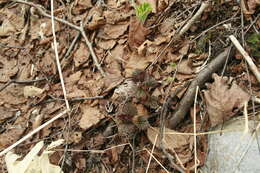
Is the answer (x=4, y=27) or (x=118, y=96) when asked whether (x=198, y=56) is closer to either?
(x=118, y=96)

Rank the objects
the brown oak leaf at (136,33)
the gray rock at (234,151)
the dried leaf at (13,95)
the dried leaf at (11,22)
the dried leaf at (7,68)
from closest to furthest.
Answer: the gray rock at (234,151)
the brown oak leaf at (136,33)
the dried leaf at (13,95)
the dried leaf at (7,68)
the dried leaf at (11,22)

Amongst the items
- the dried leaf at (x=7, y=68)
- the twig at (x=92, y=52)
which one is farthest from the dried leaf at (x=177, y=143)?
the dried leaf at (x=7, y=68)

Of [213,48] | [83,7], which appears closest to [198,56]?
[213,48]

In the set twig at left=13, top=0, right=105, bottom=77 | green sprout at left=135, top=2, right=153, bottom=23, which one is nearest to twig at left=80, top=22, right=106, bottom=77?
twig at left=13, top=0, right=105, bottom=77

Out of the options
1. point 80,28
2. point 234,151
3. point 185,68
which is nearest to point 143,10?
point 185,68

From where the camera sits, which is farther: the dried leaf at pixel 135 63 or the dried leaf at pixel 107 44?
the dried leaf at pixel 107 44

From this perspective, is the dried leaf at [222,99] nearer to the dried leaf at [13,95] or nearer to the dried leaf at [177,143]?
the dried leaf at [177,143]

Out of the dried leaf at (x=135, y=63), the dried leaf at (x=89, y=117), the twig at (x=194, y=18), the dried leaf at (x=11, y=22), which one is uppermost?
the dried leaf at (x=11, y=22)

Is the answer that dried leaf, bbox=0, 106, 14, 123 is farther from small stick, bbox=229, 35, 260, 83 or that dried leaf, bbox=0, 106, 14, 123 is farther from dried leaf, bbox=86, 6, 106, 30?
small stick, bbox=229, 35, 260, 83
